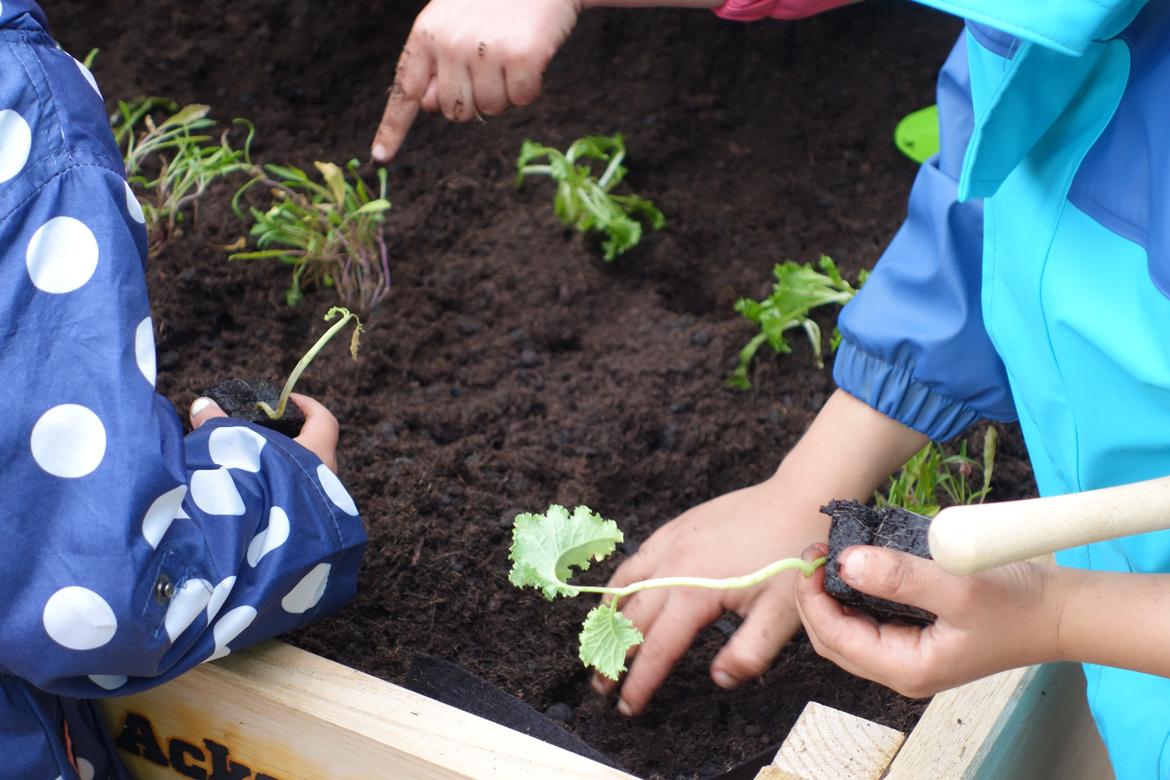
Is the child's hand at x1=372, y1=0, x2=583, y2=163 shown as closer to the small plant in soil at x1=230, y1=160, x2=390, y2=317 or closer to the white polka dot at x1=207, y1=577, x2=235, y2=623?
the white polka dot at x1=207, y1=577, x2=235, y2=623

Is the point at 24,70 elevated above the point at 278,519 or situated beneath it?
elevated above

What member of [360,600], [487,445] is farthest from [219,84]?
[360,600]

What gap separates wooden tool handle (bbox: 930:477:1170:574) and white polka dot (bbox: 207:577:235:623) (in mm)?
719

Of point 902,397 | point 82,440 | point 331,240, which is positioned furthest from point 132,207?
point 902,397

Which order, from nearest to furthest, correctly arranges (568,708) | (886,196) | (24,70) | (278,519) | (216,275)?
(24,70)
(278,519)
(568,708)
(216,275)
(886,196)

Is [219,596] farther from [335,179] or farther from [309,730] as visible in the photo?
[335,179]

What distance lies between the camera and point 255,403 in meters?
1.55

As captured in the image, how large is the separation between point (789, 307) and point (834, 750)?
→ 977 mm

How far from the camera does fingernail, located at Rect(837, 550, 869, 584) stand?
0.96 metres

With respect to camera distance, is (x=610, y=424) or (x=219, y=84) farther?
(x=219, y=84)

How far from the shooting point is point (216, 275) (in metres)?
2.09

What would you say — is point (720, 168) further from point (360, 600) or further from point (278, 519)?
point (278, 519)

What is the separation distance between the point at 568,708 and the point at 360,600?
316 millimetres

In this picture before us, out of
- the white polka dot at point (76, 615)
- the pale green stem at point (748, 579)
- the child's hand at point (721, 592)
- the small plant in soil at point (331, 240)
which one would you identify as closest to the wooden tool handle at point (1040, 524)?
the pale green stem at point (748, 579)
